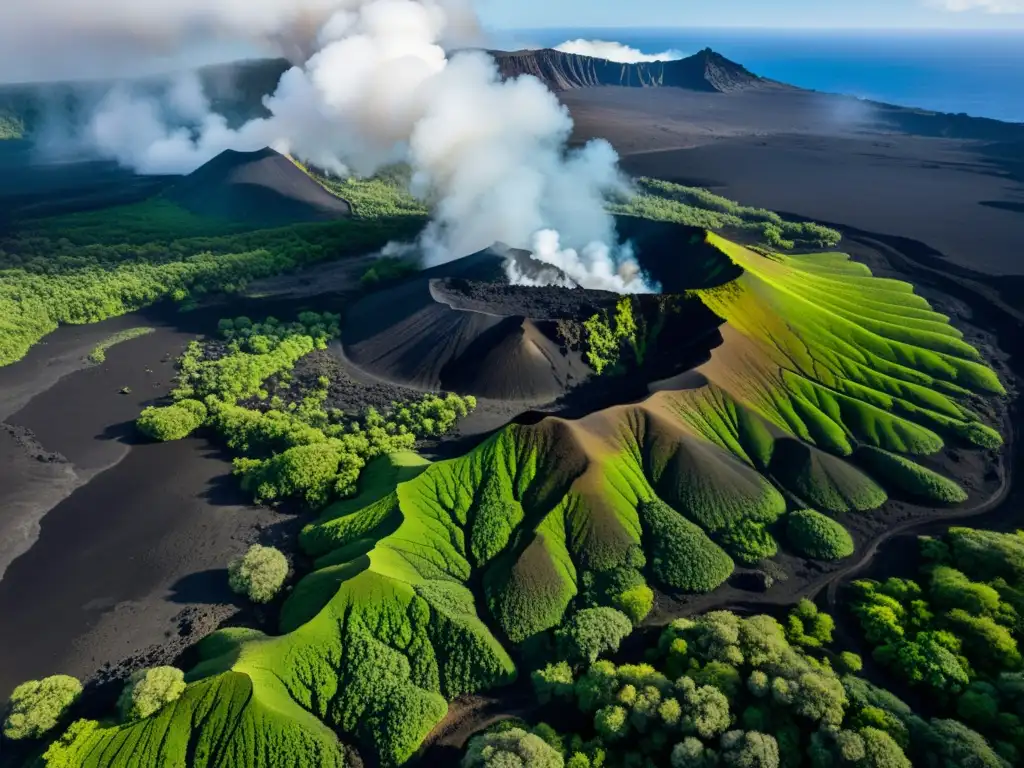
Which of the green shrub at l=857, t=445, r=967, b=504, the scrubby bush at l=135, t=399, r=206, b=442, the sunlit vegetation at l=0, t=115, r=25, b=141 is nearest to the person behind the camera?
the green shrub at l=857, t=445, r=967, b=504

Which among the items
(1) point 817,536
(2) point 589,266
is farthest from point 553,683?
(2) point 589,266

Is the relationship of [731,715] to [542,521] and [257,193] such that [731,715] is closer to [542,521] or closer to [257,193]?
[542,521]

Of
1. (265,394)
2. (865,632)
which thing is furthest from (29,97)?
(865,632)

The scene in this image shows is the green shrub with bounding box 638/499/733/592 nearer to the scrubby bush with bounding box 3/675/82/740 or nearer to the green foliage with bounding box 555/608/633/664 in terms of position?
the green foliage with bounding box 555/608/633/664

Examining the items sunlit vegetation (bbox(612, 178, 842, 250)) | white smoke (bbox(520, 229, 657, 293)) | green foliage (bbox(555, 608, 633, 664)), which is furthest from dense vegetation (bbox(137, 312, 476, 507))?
sunlit vegetation (bbox(612, 178, 842, 250))

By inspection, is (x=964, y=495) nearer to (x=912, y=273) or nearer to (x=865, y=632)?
(x=865, y=632)

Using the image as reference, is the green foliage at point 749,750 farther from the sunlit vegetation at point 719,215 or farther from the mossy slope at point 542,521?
the sunlit vegetation at point 719,215

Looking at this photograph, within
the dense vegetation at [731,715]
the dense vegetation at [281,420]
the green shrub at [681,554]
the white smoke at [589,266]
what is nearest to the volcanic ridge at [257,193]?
the dense vegetation at [281,420]
